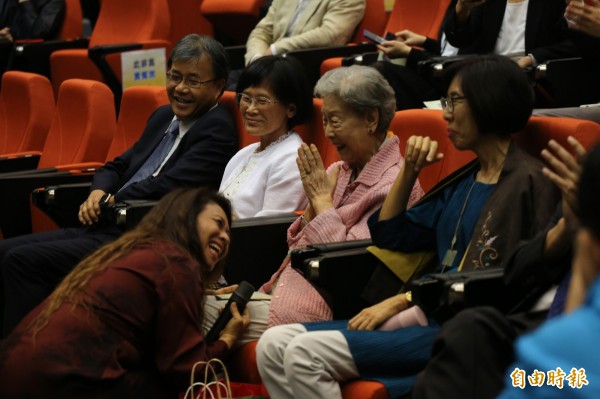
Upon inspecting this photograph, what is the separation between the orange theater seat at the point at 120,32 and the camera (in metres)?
6.69

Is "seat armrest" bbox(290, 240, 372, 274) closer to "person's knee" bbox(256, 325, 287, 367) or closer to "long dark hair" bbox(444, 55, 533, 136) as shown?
"person's knee" bbox(256, 325, 287, 367)

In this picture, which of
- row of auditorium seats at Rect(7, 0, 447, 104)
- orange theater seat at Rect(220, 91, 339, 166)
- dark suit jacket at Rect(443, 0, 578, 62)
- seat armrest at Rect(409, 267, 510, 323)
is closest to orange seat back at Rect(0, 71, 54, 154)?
row of auditorium seats at Rect(7, 0, 447, 104)

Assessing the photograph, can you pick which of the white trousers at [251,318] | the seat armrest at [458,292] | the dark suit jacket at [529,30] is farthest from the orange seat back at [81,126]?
the seat armrest at [458,292]

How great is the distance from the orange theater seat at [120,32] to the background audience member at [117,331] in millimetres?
3887

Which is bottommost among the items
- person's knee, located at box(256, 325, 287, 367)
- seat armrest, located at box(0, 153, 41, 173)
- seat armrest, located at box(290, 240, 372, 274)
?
seat armrest, located at box(0, 153, 41, 173)

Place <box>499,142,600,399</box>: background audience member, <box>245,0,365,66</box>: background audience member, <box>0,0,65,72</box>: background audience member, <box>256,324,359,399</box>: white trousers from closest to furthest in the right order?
1. <box>499,142,600,399</box>: background audience member
2. <box>256,324,359,399</box>: white trousers
3. <box>245,0,365,66</box>: background audience member
4. <box>0,0,65,72</box>: background audience member

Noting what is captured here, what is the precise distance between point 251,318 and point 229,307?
11cm

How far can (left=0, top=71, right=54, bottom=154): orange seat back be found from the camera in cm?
559

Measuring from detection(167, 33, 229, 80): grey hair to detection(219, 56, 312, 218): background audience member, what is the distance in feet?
1.20

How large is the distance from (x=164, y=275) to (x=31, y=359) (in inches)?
13.6

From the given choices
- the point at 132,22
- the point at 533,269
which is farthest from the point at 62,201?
the point at 132,22

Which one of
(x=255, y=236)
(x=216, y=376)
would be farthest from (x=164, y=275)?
(x=255, y=236)

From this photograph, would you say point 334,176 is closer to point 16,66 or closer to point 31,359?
point 31,359

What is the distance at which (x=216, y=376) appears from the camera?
2.82 meters
